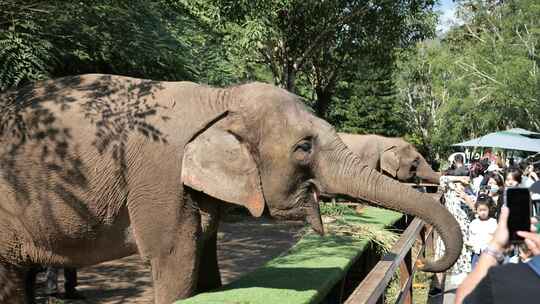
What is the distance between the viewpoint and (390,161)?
1609 cm

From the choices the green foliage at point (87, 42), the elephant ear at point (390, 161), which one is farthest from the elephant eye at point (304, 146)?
the elephant ear at point (390, 161)

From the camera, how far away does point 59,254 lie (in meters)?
4.70

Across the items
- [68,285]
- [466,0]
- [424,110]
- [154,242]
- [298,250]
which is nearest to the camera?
[154,242]

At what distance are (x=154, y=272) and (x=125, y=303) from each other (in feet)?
13.4

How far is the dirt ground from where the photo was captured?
29.4ft

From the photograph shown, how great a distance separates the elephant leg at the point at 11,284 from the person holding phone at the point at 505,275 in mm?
3184

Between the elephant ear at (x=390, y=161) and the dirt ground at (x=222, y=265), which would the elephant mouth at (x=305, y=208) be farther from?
the elephant ear at (x=390, y=161)

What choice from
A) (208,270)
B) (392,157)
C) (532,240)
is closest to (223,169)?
(208,270)

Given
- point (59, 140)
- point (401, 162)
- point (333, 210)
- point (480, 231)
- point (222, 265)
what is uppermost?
point (59, 140)

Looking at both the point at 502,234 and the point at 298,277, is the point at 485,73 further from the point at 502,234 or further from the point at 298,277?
the point at 502,234

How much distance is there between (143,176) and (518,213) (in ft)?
8.51

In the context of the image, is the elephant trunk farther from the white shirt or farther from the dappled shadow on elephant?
the white shirt

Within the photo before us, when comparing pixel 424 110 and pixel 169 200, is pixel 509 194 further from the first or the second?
pixel 424 110

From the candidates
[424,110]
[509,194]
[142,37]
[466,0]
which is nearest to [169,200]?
[509,194]
